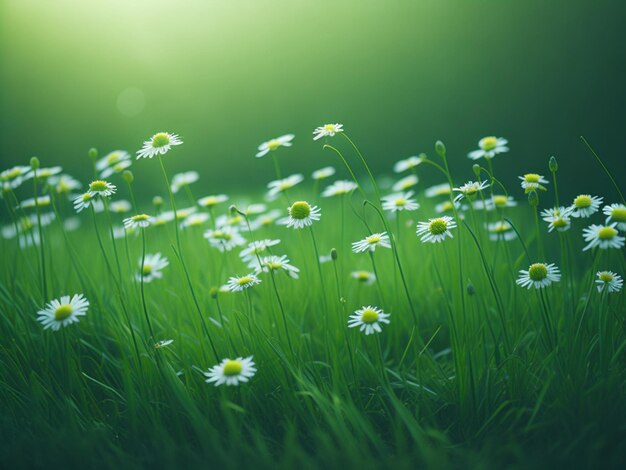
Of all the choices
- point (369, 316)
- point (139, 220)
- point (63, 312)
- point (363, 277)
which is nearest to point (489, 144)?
point (363, 277)

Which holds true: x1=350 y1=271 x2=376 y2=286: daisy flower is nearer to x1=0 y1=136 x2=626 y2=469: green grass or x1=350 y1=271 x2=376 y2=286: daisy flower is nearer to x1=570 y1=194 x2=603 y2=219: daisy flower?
x1=0 y1=136 x2=626 y2=469: green grass

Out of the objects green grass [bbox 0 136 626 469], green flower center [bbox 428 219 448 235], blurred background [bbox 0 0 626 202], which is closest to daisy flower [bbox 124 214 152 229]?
green grass [bbox 0 136 626 469]

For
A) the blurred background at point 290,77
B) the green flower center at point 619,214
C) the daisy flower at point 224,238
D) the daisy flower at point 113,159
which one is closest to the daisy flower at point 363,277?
the daisy flower at point 224,238

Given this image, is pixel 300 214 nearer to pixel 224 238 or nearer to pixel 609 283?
pixel 224 238

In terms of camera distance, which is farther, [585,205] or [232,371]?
[585,205]


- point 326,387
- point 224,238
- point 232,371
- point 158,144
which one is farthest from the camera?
point 224,238

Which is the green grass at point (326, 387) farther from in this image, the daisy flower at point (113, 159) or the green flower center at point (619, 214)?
the daisy flower at point (113, 159)
